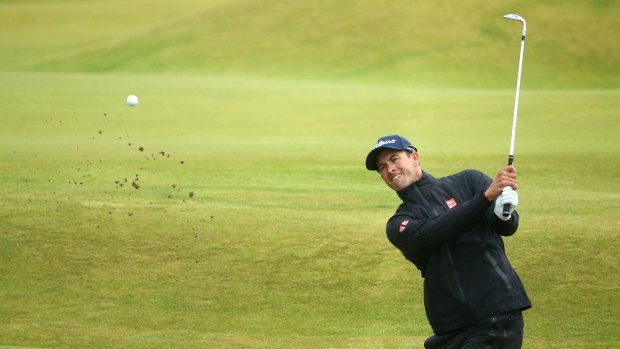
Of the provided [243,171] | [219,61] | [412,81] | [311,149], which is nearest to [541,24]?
[412,81]

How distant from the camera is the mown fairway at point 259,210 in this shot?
38.2ft

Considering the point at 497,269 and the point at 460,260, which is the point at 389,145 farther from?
Result: the point at 497,269

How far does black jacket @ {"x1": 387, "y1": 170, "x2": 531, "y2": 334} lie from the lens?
18.7ft

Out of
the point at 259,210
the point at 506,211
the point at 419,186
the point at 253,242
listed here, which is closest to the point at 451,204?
the point at 419,186

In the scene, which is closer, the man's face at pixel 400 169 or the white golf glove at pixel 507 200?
the white golf glove at pixel 507 200

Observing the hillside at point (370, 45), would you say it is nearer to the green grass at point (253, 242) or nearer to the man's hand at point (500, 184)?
the green grass at point (253, 242)

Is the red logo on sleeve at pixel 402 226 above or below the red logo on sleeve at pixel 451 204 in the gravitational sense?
below

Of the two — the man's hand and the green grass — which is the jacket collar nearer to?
the man's hand

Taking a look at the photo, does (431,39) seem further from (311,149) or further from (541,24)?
(311,149)

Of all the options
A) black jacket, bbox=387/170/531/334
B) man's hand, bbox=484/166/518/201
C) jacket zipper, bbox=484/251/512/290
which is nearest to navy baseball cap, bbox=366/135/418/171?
black jacket, bbox=387/170/531/334

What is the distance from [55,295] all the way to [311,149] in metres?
12.8

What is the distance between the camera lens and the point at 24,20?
79.0m

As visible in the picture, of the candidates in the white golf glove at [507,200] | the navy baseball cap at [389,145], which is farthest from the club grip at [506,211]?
the navy baseball cap at [389,145]

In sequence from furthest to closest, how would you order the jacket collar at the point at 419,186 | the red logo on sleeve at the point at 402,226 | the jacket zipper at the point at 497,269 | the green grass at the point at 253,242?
1. the green grass at the point at 253,242
2. the jacket collar at the point at 419,186
3. the red logo on sleeve at the point at 402,226
4. the jacket zipper at the point at 497,269
